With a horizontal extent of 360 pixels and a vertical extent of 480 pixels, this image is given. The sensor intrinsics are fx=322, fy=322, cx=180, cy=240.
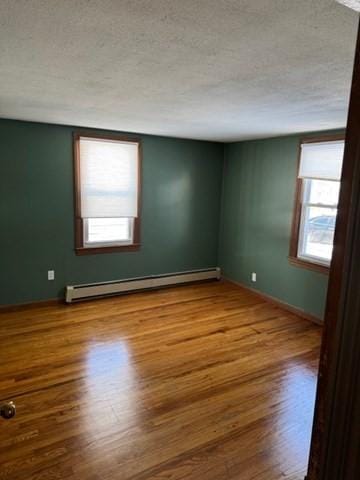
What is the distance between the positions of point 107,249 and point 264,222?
2.22 m

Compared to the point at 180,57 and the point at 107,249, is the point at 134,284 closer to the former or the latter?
the point at 107,249

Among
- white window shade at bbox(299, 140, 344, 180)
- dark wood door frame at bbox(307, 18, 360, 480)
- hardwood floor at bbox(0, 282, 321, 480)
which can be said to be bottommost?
hardwood floor at bbox(0, 282, 321, 480)

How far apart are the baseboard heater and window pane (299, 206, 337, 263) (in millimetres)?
1649

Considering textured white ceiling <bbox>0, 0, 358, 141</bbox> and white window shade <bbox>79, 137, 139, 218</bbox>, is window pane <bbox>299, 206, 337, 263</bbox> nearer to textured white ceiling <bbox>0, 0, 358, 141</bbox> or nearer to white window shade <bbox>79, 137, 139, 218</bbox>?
textured white ceiling <bbox>0, 0, 358, 141</bbox>

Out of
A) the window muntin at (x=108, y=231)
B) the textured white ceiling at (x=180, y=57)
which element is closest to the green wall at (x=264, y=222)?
the textured white ceiling at (x=180, y=57)

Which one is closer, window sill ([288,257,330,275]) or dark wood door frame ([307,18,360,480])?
dark wood door frame ([307,18,360,480])

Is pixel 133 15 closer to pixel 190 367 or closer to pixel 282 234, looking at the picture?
pixel 190 367

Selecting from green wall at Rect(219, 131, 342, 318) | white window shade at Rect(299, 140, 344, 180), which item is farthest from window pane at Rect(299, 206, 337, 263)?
white window shade at Rect(299, 140, 344, 180)

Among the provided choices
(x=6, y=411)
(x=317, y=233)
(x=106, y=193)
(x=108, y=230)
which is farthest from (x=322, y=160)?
→ (x=6, y=411)

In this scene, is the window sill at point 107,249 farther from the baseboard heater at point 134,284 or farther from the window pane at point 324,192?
the window pane at point 324,192

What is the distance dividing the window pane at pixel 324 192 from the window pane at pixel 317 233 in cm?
10

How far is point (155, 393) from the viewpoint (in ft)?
8.05

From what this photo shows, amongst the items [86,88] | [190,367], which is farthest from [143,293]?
[86,88]

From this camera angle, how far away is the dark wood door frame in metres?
0.53
